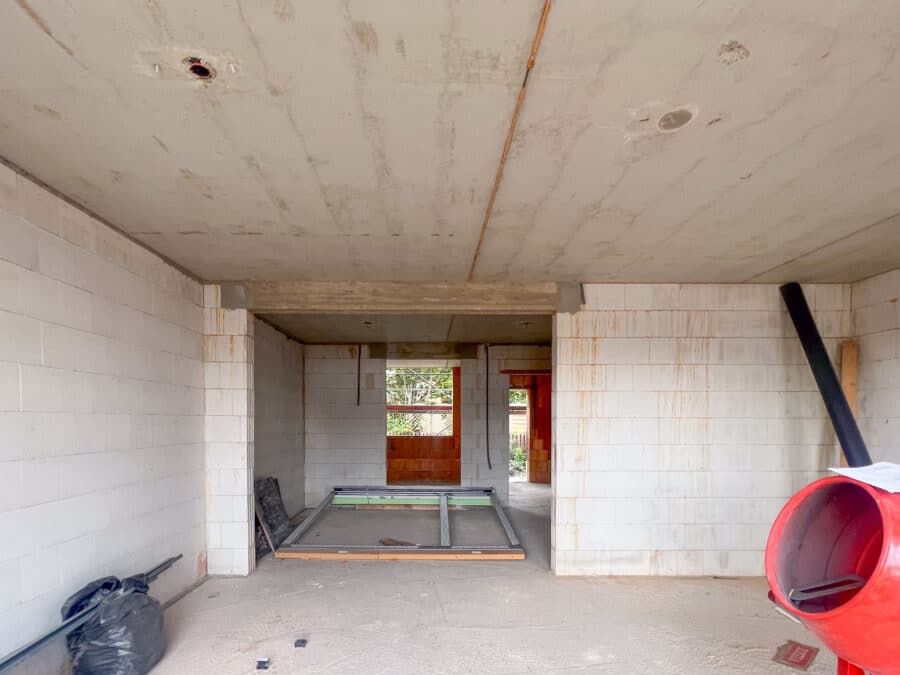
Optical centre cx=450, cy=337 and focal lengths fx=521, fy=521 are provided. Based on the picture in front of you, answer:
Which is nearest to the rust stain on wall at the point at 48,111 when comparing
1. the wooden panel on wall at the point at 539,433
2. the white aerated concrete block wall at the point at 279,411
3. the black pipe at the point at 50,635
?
the black pipe at the point at 50,635

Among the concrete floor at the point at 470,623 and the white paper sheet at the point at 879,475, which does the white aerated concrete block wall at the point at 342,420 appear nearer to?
the concrete floor at the point at 470,623

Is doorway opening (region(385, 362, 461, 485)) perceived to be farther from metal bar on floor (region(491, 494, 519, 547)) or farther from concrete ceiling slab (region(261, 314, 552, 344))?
metal bar on floor (region(491, 494, 519, 547))

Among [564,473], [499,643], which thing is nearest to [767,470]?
[564,473]

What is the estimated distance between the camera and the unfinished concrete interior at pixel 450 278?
1.62 meters

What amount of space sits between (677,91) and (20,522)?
330 centimetres

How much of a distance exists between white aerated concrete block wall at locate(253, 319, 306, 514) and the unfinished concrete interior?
0.11m

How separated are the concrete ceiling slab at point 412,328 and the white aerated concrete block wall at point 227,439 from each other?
3.45ft

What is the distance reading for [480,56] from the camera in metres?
1.62

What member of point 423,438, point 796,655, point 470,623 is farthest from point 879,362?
point 423,438

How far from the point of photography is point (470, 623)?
356cm

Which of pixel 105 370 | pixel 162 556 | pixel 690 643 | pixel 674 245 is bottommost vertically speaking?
pixel 690 643

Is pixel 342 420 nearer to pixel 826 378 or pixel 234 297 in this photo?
pixel 234 297

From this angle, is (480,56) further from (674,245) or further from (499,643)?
(499,643)

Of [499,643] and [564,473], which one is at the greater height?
[564,473]
